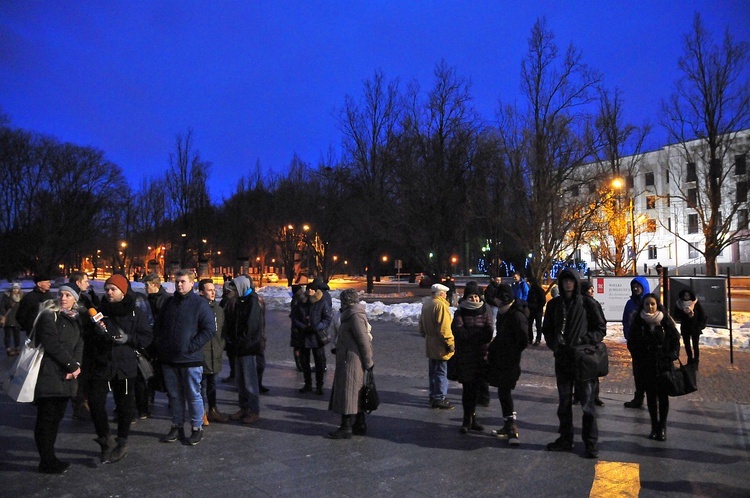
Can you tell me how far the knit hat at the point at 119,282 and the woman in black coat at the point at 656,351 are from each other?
585cm

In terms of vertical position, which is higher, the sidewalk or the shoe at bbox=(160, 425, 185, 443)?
the shoe at bbox=(160, 425, 185, 443)

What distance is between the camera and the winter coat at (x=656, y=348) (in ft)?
21.7

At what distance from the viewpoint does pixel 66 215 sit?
54344mm

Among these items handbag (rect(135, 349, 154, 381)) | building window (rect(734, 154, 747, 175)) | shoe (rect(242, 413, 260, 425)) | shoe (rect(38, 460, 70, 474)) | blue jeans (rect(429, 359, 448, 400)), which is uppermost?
building window (rect(734, 154, 747, 175))

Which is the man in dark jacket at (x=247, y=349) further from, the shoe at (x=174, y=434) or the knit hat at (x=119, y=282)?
the knit hat at (x=119, y=282)

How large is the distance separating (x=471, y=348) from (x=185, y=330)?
3268mm

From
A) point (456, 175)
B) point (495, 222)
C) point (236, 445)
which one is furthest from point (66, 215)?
point (236, 445)

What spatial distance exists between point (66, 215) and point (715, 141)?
171 feet

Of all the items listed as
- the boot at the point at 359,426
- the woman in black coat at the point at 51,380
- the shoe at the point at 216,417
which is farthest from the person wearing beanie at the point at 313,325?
the woman in black coat at the point at 51,380

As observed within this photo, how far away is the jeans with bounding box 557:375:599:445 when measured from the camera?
6.21 m

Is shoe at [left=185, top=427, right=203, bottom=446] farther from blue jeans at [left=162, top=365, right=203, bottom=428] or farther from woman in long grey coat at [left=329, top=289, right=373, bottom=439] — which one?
woman in long grey coat at [left=329, top=289, right=373, bottom=439]

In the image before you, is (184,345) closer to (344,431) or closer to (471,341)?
(344,431)

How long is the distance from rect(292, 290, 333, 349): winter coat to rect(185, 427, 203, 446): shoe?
322cm

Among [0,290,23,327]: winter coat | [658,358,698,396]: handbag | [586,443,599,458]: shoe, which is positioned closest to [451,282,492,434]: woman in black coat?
[586,443,599,458]: shoe
